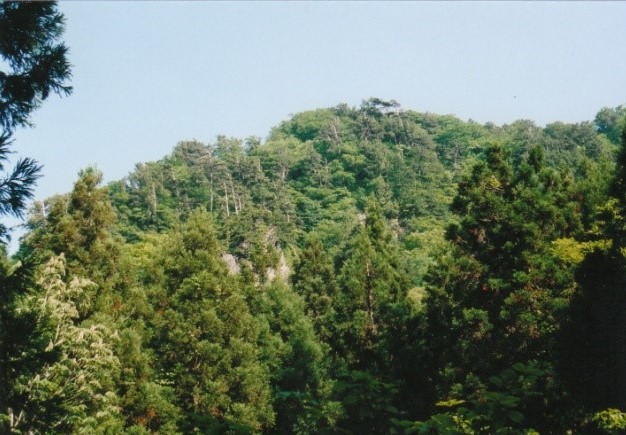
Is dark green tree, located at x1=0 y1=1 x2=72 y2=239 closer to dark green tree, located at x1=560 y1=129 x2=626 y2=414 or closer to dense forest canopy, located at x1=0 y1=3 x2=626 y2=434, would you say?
dense forest canopy, located at x1=0 y1=3 x2=626 y2=434

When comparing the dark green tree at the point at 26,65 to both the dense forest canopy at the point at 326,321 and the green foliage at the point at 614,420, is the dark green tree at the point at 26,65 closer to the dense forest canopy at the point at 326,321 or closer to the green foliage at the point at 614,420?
the dense forest canopy at the point at 326,321

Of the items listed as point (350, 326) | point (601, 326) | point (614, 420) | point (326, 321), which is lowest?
point (614, 420)

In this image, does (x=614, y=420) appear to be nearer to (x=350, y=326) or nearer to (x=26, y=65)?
(x=26, y=65)

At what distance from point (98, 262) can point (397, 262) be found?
1488cm

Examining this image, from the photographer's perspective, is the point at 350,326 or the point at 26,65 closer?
the point at 26,65

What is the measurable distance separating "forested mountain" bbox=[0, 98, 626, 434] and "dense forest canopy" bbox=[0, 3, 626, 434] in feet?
0.16

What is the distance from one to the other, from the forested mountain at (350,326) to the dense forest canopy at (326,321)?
0.16 feet

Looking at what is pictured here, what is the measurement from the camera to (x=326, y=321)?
31.6 m

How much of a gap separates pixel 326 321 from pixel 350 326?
26.2 ft

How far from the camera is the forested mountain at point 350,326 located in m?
5.96

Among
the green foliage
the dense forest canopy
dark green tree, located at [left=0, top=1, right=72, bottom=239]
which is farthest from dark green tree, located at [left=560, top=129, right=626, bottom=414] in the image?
dark green tree, located at [left=0, top=1, right=72, bottom=239]

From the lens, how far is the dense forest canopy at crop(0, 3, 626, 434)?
5.68 meters

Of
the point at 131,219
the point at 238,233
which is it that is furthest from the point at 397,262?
the point at 131,219

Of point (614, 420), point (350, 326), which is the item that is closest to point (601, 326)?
point (614, 420)
